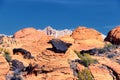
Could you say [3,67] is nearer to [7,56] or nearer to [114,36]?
[7,56]

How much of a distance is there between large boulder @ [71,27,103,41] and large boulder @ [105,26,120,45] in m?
2.29

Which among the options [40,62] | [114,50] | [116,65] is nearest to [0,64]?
[40,62]

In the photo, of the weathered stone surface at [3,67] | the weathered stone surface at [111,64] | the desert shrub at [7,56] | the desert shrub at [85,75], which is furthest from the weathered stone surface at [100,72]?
the desert shrub at [7,56]

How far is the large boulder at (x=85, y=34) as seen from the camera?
265 ft

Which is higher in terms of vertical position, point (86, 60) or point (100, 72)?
point (86, 60)

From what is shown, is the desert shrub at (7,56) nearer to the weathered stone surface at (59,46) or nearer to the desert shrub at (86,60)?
the weathered stone surface at (59,46)

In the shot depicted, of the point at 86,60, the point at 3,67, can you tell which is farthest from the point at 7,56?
the point at 86,60

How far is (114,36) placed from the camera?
270 ft

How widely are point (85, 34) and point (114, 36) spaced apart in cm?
578

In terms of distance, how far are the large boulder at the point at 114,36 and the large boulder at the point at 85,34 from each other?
2285mm

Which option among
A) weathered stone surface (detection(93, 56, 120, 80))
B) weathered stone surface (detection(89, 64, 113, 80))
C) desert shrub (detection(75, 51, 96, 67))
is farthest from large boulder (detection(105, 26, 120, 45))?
weathered stone surface (detection(89, 64, 113, 80))

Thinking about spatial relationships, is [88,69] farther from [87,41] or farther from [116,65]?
[87,41]

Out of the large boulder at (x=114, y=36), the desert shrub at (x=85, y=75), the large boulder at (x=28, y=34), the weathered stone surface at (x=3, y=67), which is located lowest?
the desert shrub at (x=85, y=75)

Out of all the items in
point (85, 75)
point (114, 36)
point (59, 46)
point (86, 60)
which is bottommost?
point (85, 75)
